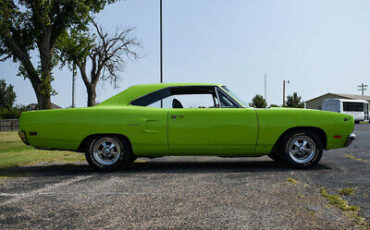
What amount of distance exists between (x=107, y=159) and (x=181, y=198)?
7.33 ft

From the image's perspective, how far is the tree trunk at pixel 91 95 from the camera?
96.2 feet

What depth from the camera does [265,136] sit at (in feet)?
17.2

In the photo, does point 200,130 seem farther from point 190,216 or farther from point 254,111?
point 190,216

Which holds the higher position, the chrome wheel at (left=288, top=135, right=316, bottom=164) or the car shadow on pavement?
the chrome wheel at (left=288, top=135, right=316, bottom=164)

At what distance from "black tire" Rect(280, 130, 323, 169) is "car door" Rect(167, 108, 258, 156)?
0.54m

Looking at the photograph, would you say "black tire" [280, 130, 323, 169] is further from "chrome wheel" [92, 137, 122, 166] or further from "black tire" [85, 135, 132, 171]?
"chrome wheel" [92, 137, 122, 166]

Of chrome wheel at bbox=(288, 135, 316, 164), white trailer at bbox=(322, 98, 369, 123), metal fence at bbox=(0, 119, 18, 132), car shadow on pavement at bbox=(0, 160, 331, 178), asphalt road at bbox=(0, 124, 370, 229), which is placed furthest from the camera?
white trailer at bbox=(322, 98, 369, 123)

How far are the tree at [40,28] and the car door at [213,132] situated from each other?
12168 millimetres

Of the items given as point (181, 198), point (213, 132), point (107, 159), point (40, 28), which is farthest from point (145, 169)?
point (40, 28)

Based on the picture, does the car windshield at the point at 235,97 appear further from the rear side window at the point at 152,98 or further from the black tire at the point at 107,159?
the black tire at the point at 107,159

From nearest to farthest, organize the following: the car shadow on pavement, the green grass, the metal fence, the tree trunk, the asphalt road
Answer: the asphalt road, the green grass, the car shadow on pavement, the metal fence, the tree trunk

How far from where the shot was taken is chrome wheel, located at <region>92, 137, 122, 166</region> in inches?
208

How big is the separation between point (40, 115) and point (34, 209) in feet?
8.45

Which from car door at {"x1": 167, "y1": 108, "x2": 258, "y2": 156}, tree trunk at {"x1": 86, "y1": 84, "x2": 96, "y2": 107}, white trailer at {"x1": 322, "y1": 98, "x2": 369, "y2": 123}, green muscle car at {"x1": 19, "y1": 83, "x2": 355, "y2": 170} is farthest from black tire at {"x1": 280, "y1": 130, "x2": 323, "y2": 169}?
white trailer at {"x1": 322, "y1": 98, "x2": 369, "y2": 123}
